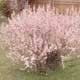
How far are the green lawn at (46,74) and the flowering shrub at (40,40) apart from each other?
173 millimetres

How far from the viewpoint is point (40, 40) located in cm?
566

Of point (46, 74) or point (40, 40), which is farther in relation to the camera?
point (46, 74)

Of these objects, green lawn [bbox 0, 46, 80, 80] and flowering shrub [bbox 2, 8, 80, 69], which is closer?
flowering shrub [bbox 2, 8, 80, 69]

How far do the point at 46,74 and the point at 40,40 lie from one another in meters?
0.68

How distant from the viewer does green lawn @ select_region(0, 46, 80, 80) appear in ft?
19.3

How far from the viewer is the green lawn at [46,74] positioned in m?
5.87

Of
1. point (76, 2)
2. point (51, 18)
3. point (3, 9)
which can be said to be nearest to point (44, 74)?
point (51, 18)

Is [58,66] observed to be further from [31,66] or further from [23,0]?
[23,0]

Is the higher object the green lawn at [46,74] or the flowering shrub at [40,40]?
the flowering shrub at [40,40]

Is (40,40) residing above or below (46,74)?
above

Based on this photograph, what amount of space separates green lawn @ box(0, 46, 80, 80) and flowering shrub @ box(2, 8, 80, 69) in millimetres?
173

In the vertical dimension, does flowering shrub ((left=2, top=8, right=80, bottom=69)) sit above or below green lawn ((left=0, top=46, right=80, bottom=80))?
above

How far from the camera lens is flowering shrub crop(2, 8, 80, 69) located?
18.6ft

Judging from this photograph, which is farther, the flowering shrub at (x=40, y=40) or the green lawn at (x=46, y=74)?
the green lawn at (x=46, y=74)
